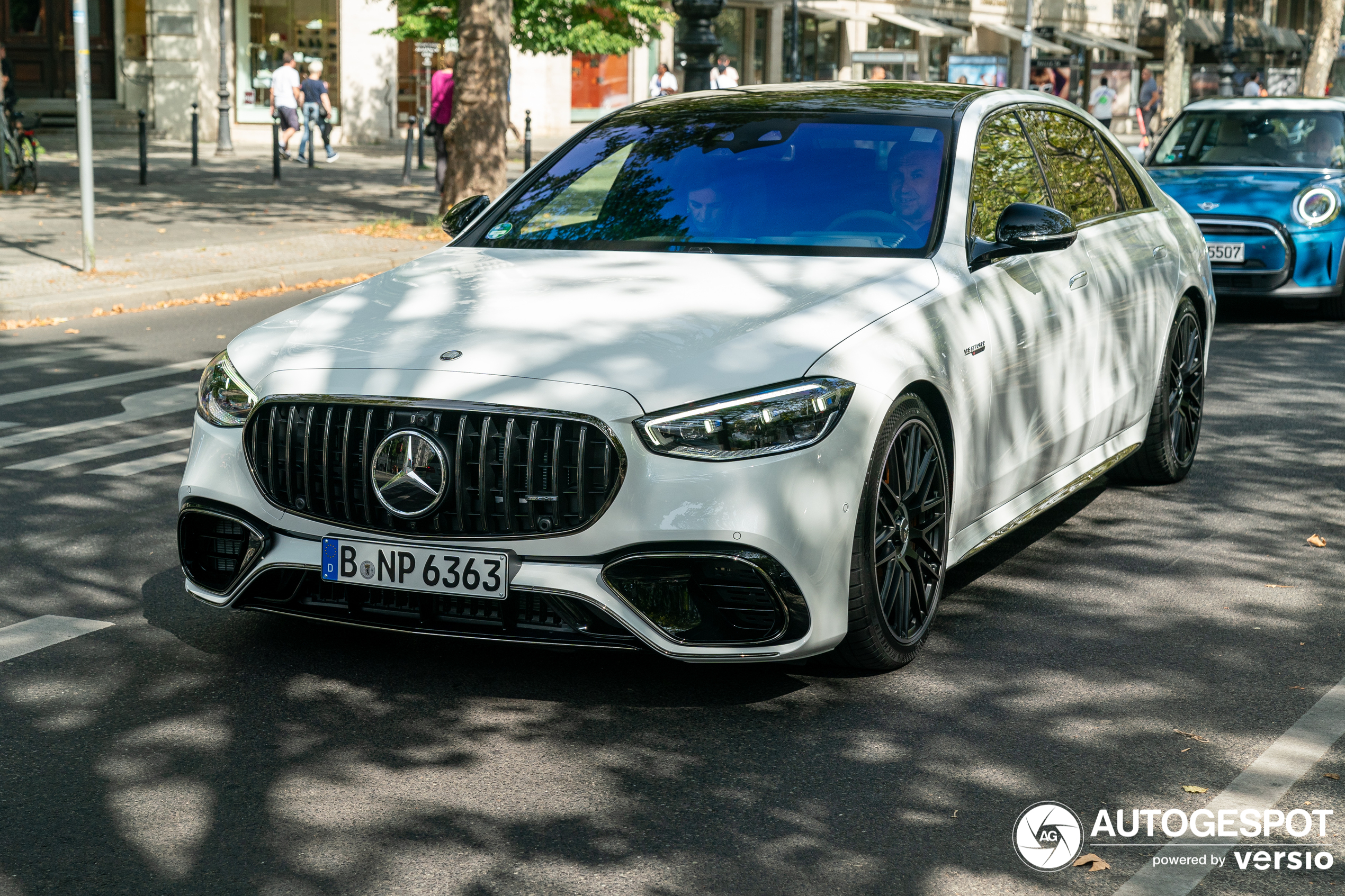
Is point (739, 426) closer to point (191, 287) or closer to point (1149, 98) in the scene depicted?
point (191, 287)

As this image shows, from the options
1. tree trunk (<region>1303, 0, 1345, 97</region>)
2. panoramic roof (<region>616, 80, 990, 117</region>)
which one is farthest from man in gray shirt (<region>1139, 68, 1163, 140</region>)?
panoramic roof (<region>616, 80, 990, 117</region>)

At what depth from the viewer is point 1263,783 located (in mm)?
3867

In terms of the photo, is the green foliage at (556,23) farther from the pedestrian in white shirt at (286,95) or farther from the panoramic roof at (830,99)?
the panoramic roof at (830,99)

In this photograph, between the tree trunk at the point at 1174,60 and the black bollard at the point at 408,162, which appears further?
the tree trunk at the point at 1174,60

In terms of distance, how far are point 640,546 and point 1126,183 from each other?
11.7 ft

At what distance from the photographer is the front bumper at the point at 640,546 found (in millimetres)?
3957

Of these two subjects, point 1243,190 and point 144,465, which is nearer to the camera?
point 144,465

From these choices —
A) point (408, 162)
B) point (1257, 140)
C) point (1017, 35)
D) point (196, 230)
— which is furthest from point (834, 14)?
point (1257, 140)

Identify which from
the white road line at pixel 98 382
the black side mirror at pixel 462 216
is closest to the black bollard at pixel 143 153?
the white road line at pixel 98 382

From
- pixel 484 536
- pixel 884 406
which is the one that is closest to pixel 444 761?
pixel 484 536

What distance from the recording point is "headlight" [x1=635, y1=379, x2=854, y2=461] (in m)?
3.97

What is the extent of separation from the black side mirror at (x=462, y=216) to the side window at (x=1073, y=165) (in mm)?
2018

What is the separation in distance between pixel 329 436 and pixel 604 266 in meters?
1.18

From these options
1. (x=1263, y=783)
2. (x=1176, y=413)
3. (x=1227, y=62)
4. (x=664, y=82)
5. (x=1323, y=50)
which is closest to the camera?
Result: (x=1263, y=783)
